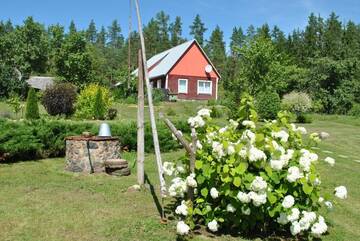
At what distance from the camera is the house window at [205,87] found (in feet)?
127

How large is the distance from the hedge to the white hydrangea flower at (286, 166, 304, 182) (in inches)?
292

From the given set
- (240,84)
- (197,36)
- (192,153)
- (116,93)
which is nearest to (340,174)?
(192,153)

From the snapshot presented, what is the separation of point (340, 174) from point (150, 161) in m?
4.88

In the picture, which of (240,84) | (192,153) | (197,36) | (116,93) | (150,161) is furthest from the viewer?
(197,36)

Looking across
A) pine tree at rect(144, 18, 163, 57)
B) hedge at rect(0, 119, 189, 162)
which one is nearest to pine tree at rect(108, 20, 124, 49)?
pine tree at rect(144, 18, 163, 57)

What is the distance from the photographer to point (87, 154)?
955cm

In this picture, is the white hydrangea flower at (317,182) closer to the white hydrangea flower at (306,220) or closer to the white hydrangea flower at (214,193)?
the white hydrangea flower at (306,220)

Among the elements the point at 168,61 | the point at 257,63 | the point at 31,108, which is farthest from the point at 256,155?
the point at 168,61

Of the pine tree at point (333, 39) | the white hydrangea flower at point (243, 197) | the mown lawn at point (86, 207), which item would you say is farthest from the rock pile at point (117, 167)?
the pine tree at point (333, 39)

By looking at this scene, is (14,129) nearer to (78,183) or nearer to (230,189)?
(78,183)

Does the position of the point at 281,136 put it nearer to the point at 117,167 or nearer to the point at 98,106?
the point at 117,167

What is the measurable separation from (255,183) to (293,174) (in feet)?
1.70

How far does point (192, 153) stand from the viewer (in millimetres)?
5672

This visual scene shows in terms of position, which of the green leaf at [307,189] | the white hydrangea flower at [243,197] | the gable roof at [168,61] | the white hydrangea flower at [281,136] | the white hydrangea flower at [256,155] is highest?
the gable roof at [168,61]
